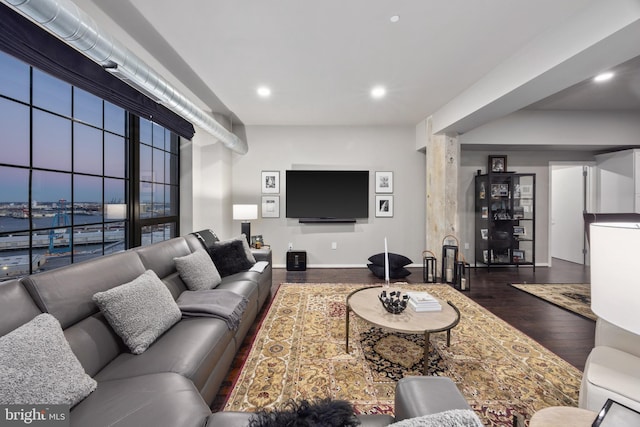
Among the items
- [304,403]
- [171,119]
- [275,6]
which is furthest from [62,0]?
[304,403]

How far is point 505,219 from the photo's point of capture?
15.5ft

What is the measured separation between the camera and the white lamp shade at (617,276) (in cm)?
79

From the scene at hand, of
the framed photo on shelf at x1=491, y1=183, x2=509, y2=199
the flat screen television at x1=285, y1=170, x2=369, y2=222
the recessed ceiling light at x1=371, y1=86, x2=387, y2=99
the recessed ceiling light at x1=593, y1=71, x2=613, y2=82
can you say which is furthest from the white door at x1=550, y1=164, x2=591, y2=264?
the recessed ceiling light at x1=371, y1=86, x2=387, y2=99

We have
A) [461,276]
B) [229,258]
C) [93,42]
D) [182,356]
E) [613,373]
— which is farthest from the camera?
[461,276]

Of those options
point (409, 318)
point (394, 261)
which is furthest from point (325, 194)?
point (409, 318)

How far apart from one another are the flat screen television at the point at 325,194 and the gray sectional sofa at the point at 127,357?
2.92 m

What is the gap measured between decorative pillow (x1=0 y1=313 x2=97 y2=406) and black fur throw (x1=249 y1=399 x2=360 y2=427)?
91 cm

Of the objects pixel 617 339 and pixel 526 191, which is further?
pixel 526 191

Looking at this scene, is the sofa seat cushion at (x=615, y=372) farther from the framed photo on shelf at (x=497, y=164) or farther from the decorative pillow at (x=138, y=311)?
the framed photo on shelf at (x=497, y=164)

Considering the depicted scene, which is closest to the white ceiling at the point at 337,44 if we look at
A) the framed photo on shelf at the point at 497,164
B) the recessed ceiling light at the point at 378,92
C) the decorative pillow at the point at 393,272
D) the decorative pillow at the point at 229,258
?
the recessed ceiling light at the point at 378,92

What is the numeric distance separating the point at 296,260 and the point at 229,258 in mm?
1834

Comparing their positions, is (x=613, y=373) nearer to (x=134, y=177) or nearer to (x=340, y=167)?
(x=340, y=167)

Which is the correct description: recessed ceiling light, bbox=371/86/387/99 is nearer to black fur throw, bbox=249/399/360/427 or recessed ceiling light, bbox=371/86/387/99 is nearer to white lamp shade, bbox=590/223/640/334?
white lamp shade, bbox=590/223/640/334

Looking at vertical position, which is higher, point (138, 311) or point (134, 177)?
point (134, 177)
